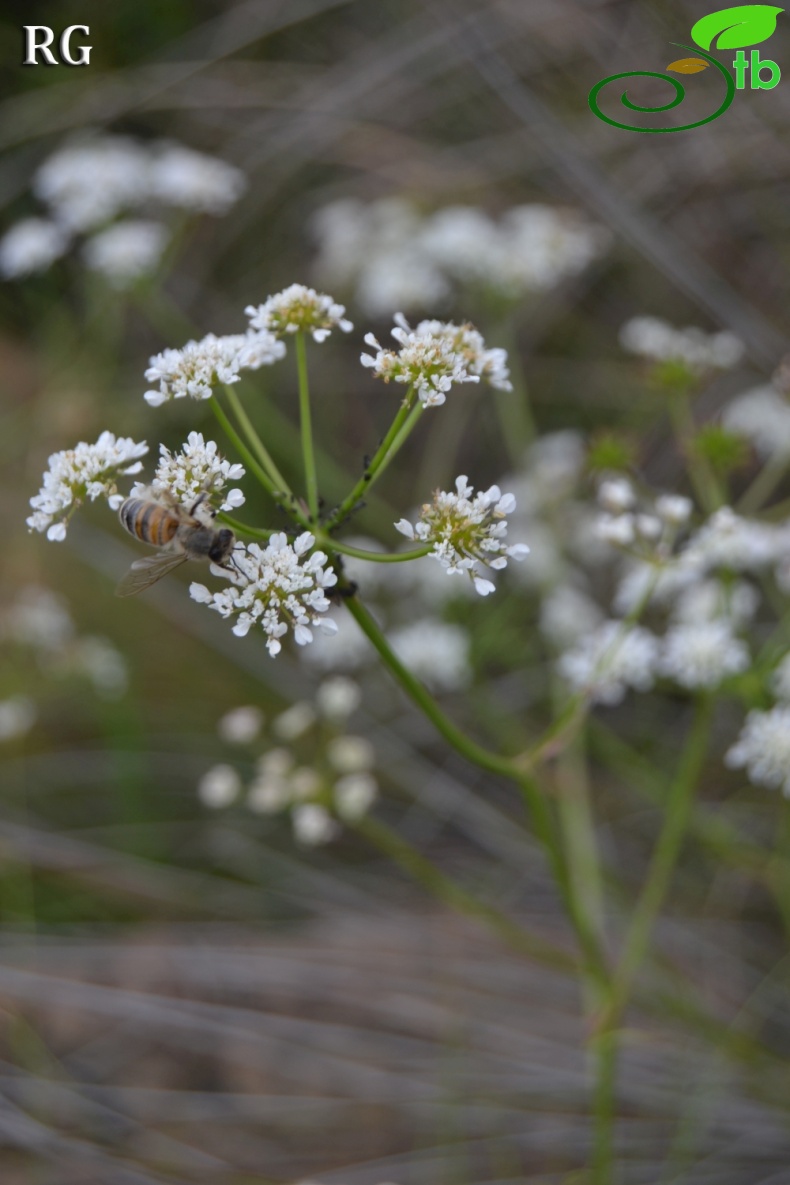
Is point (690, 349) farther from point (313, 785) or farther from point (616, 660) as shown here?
point (313, 785)

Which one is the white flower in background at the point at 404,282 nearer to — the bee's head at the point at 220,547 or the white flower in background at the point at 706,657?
the white flower in background at the point at 706,657

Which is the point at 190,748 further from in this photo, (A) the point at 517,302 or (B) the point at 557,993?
(A) the point at 517,302

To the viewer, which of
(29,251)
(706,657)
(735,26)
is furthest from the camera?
(29,251)

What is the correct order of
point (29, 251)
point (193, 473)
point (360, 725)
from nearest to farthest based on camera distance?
point (193, 473) → point (29, 251) → point (360, 725)

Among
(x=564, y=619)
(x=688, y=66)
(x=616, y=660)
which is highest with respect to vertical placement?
(x=688, y=66)

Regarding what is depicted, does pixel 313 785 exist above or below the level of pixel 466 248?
below

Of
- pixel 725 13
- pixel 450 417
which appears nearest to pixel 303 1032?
pixel 450 417

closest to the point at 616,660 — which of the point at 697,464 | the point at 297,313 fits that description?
the point at 697,464
